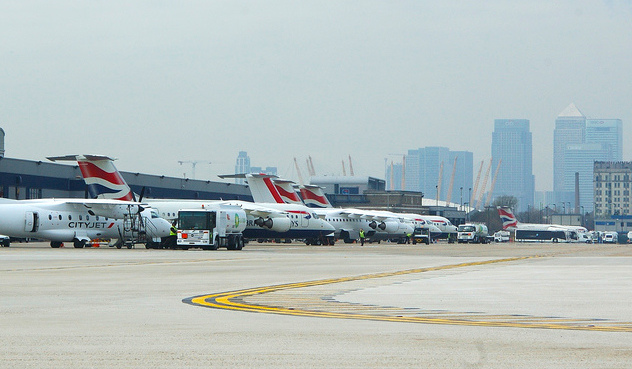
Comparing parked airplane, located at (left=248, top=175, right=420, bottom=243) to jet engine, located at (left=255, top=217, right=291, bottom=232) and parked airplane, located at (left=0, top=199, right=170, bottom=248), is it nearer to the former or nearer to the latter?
jet engine, located at (left=255, top=217, right=291, bottom=232)

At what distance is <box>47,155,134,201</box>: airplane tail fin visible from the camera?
74.9m

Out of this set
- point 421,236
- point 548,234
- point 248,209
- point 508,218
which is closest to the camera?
point 248,209

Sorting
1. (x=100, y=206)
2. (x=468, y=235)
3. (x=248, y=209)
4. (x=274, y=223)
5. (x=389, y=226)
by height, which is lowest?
(x=468, y=235)

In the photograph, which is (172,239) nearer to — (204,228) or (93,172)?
(204,228)

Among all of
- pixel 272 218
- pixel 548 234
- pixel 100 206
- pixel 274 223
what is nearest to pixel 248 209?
pixel 272 218

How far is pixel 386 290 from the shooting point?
82.1 ft

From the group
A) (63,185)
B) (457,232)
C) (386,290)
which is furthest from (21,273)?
(457,232)

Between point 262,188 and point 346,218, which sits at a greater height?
point 262,188

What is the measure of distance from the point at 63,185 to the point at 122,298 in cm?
9319

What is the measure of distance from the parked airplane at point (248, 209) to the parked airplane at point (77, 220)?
18.6 ft

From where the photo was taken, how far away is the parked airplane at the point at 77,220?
208 feet

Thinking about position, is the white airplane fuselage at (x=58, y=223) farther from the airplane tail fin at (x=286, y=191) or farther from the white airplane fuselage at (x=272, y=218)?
the airplane tail fin at (x=286, y=191)

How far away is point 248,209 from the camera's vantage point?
7988 centimetres

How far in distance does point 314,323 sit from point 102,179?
61709 millimetres
